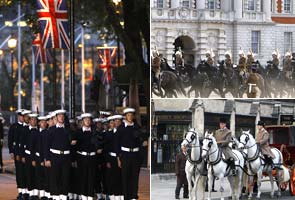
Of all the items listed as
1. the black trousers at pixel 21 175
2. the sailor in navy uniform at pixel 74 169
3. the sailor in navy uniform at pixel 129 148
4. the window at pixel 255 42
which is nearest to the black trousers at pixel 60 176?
the sailor in navy uniform at pixel 74 169

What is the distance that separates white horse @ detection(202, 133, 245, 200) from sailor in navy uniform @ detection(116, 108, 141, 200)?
4.62 metres

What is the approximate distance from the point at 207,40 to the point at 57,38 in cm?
1130

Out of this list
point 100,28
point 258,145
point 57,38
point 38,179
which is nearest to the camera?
point 258,145

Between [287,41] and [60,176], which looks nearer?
[287,41]

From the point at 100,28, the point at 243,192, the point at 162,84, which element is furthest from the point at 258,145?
the point at 100,28

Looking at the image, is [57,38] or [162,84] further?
[57,38]

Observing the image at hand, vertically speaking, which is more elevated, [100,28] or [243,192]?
[100,28]

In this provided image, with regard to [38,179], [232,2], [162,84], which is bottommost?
[38,179]

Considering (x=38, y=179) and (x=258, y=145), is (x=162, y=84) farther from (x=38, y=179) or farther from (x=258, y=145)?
(x=38, y=179)

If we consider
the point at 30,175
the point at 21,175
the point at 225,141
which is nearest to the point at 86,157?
the point at 30,175

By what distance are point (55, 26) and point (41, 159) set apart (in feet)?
12.9

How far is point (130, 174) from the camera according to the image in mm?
17844

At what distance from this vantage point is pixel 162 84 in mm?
12414

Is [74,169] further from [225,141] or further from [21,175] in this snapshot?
[225,141]
